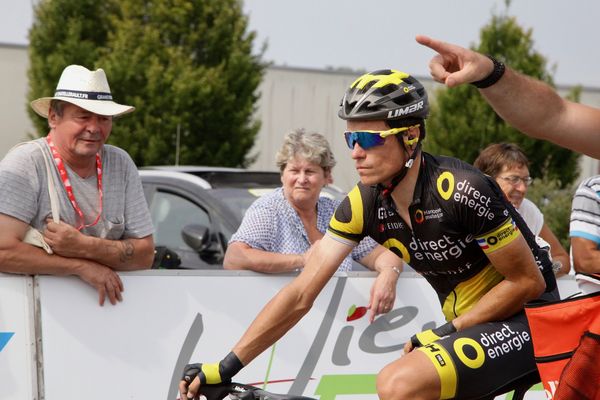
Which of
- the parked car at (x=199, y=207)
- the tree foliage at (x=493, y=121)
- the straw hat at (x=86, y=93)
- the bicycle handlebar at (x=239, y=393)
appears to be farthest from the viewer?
the tree foliage at (x=493, y=121)

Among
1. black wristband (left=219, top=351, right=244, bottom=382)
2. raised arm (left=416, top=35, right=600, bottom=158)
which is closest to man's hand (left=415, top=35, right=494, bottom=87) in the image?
raised arm (left=416, top=35, right=600, bottom=158)

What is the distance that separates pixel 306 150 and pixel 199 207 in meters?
2.24

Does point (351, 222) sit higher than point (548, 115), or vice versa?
point (548, 115)

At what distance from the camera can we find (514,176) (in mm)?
6246

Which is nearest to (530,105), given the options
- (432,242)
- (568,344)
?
(568,344)

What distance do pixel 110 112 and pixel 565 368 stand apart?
3.04 meters

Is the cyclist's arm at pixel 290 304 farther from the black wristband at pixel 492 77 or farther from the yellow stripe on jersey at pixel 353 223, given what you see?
the black wristband at pixel 492 77

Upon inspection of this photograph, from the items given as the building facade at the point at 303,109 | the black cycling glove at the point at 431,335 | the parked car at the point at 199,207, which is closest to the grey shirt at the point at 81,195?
the parked car at the point at 199,207

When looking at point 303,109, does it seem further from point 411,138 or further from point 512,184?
point 411,138

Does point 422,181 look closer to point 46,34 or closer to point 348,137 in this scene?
point 348,137

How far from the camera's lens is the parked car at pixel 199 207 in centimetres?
762

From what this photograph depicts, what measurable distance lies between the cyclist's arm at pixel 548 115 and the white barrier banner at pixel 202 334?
3026 mm

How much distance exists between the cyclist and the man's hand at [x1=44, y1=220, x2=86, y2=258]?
1497 mm

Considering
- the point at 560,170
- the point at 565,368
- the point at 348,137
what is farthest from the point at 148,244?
the point at 560,170
